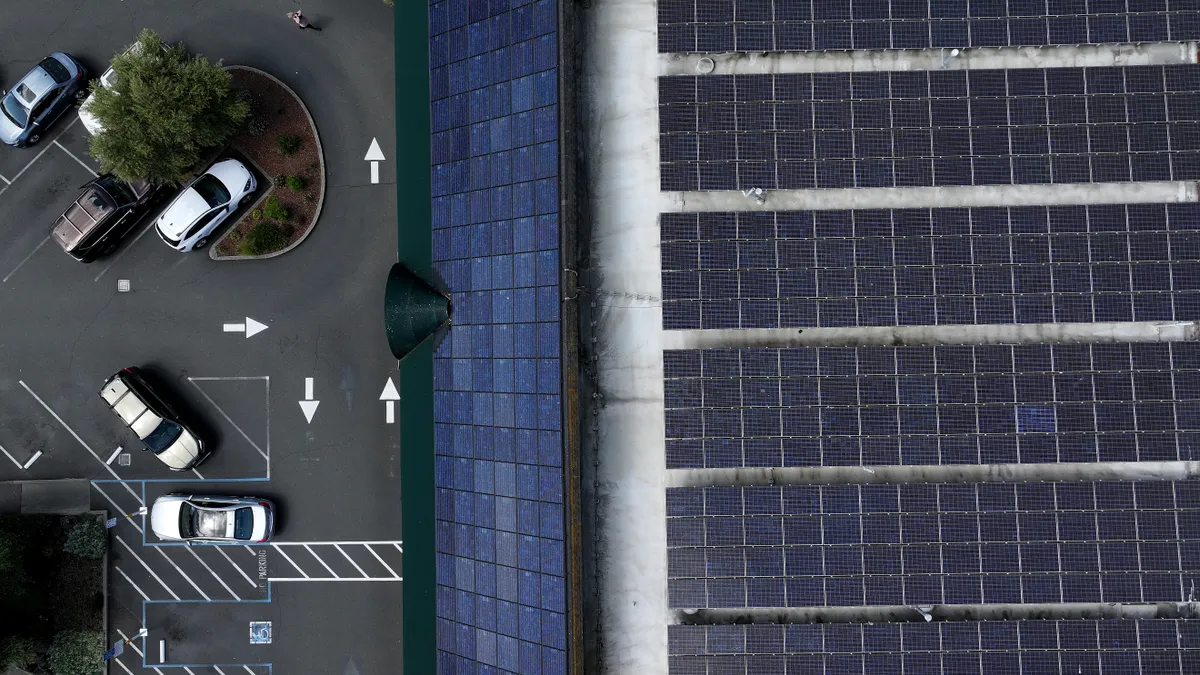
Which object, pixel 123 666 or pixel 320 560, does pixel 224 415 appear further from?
pixel 123 666

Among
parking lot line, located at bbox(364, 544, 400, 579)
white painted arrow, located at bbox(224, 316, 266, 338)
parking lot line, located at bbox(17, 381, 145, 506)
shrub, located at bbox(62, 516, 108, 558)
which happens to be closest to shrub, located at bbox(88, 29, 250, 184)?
white painted arrow, located at bbox(224, 316, 266, 338)

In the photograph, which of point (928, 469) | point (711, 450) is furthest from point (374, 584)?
point (928, 469)

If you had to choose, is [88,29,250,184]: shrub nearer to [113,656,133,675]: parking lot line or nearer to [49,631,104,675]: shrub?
[49,631,104,675]: shrub

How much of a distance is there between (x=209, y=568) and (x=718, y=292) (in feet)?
57.4

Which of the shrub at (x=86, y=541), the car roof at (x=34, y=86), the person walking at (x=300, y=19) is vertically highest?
the person walking at (x=300, y=19)

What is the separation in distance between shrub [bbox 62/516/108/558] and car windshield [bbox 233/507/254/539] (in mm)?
3994

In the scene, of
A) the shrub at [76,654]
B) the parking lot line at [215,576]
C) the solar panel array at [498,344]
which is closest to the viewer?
the solar panel array at [498,344]

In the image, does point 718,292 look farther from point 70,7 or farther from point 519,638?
point 70,7

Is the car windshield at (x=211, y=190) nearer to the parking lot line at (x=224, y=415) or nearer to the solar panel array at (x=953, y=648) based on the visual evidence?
the parking lot line at (x=224, y=415)

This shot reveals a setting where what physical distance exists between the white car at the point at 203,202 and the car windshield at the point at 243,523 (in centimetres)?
812

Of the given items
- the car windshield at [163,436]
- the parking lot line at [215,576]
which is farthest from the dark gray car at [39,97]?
the parking lot line at [215,576]

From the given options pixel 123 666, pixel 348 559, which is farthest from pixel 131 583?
pixel 348 559

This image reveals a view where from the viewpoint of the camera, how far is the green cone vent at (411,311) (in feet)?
46.4

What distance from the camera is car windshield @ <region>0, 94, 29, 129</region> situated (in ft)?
63.2
